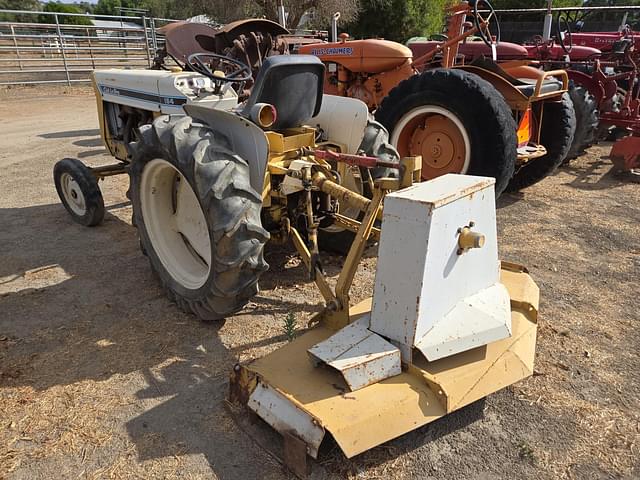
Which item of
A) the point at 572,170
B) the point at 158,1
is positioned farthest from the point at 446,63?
the point at 158,1

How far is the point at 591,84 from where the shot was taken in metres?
7.28

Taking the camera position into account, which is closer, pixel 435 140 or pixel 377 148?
pixel 377 148

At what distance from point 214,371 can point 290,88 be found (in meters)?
1.59

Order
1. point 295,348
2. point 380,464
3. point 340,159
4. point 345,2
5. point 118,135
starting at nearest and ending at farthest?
point 380,464 → point 295,348 → point 340,159 → point 118,135 → point 345,2

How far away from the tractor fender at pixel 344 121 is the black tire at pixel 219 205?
905mm

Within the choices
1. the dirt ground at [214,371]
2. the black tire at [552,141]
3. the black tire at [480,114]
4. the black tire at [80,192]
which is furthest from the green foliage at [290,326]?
the black tire at [552,141]

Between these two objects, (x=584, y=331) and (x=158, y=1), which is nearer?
(x=584, y=331)

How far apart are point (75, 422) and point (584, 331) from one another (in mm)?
2704

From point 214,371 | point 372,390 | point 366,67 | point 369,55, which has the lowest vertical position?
point 214,371

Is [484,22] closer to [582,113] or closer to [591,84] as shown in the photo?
[582,113]

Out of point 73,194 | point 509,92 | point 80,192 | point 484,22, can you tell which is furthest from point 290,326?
point 484,22

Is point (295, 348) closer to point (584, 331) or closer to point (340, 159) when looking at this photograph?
point (340, 159)

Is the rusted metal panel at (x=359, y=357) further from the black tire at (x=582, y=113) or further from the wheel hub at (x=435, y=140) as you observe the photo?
the black tire at (x=582, y=113)

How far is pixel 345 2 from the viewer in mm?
19219
